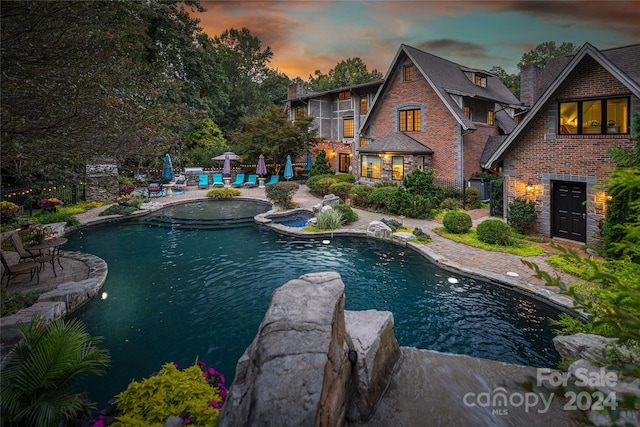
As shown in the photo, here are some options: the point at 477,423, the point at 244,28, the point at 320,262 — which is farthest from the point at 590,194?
the point at 244,28

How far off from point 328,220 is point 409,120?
47.4 feet

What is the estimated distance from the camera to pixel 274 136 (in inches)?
1191

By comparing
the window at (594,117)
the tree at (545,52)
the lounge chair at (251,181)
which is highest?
the tree at (545,52)

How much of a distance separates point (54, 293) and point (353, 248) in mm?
9132

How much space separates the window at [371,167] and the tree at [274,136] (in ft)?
21.8

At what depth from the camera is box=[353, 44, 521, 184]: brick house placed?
23641 mm

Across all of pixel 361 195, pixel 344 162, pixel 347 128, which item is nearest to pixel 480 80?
pixel 347 128

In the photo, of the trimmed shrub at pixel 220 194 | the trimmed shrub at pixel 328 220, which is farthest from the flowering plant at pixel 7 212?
the trimmed shrub at pixel 328 220

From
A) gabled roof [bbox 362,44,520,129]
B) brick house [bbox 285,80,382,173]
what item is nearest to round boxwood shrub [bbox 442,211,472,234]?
Answer: gabled roof [bbox 362,44,520,129]

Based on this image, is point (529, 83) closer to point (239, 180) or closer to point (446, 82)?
point (446, 82)

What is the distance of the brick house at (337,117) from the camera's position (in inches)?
1364

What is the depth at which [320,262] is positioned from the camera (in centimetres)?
1180

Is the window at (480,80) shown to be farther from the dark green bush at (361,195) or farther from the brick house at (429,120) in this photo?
the dark green bush at (361,195)

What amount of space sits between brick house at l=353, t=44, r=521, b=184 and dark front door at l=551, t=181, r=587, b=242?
31.3ft
